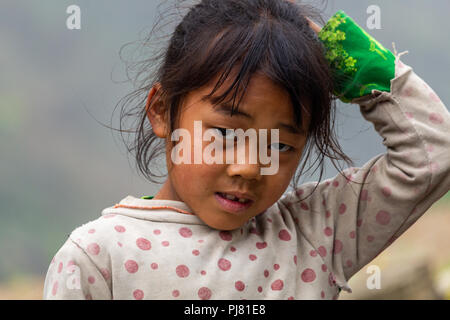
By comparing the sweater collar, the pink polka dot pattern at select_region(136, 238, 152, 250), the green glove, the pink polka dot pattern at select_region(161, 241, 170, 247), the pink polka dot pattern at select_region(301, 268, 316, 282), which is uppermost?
the green glove

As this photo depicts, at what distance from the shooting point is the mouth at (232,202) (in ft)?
3.59

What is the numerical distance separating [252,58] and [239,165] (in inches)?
7.5

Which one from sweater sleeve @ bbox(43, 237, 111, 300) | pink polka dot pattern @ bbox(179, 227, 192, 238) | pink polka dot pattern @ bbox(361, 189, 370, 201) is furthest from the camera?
pink polka dot pattern @ bbox(361, 189, 370, 201)

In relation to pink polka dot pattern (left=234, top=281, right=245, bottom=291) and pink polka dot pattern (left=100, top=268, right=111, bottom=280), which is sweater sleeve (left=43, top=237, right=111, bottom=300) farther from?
pink polka dot pattern (left=234, top=281, right=245, bottom=291)

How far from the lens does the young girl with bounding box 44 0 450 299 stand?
105 cm

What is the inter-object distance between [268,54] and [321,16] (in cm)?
29

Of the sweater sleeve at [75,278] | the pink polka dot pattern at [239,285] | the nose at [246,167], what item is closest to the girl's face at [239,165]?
the nose at [246,167]

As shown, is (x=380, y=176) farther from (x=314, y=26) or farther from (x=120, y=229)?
(x=120, y=229)

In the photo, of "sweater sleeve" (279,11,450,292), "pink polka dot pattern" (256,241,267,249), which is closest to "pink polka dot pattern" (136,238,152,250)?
"pink polka dot pattern" (256,241,267,249)

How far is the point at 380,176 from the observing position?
1.21 m

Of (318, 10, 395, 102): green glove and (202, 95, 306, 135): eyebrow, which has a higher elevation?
(318, 10, 395, 102): green glove
